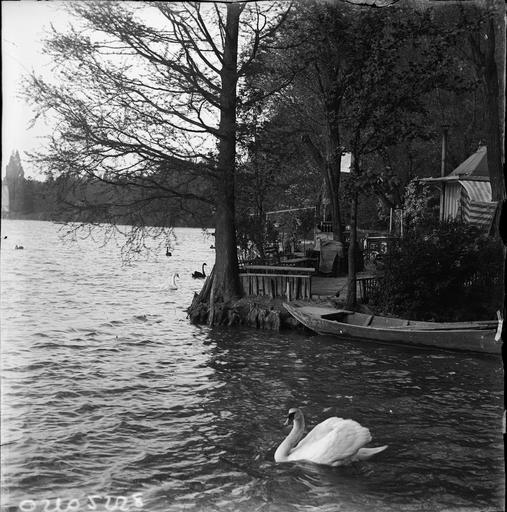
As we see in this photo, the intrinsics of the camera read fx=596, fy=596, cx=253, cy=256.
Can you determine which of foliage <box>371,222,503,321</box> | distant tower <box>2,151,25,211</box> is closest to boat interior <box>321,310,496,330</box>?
foliage <box>371,222,503,321</box>

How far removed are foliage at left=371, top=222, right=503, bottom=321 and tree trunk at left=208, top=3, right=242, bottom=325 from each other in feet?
10.6

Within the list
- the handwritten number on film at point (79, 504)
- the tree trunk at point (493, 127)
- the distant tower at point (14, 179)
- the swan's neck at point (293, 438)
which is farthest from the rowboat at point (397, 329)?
the distant tower at point (14, 179)

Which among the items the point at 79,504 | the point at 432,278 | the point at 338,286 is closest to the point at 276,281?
the point at 338,286

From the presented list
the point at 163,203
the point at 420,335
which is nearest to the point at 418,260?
the point at 420,335

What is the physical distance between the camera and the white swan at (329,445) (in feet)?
16.9

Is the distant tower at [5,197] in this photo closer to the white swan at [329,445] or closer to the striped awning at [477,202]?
the white swan at [329,445]

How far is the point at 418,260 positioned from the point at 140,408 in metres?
6.77

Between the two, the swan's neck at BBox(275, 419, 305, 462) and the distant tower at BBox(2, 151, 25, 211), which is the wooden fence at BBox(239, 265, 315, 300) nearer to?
the swan's neck at BBox(275, 419, 305, 462)

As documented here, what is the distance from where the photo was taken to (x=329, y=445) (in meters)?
5.19

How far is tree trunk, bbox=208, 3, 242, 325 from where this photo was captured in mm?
8291

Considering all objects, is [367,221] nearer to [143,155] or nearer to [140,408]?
[143,155]

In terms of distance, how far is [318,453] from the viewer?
17.3ft

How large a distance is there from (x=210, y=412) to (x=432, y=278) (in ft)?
20.3

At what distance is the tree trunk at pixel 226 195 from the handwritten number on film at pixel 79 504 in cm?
542
